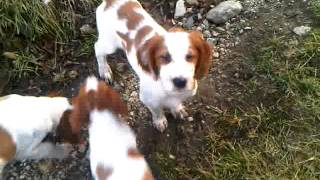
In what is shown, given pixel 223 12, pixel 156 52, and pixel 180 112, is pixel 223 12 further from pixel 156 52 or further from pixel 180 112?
pixel 156 52

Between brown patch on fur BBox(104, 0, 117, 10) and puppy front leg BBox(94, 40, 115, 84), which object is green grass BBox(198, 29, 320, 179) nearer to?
puppy front leg BBox(94, 40, 115, 84)

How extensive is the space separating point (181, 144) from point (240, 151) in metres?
0.49

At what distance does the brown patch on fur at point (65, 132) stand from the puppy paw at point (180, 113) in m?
0.86

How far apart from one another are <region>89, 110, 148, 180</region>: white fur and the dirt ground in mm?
747

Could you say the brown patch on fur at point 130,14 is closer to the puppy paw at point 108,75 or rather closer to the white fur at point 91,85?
the white fur at point 91,85

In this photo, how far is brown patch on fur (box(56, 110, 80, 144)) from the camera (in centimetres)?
440

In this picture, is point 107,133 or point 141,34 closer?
point 107,133

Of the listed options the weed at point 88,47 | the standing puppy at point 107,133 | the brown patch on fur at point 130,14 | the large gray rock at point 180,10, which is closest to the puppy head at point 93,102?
the standing puppy at point 107,133

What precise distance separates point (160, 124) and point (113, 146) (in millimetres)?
954

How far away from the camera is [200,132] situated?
189 inches

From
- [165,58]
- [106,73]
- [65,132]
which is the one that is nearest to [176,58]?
[165,58]

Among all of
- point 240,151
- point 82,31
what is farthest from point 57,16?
point 240,151

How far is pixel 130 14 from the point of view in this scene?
4.39 meters

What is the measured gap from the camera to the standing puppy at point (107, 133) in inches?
150
